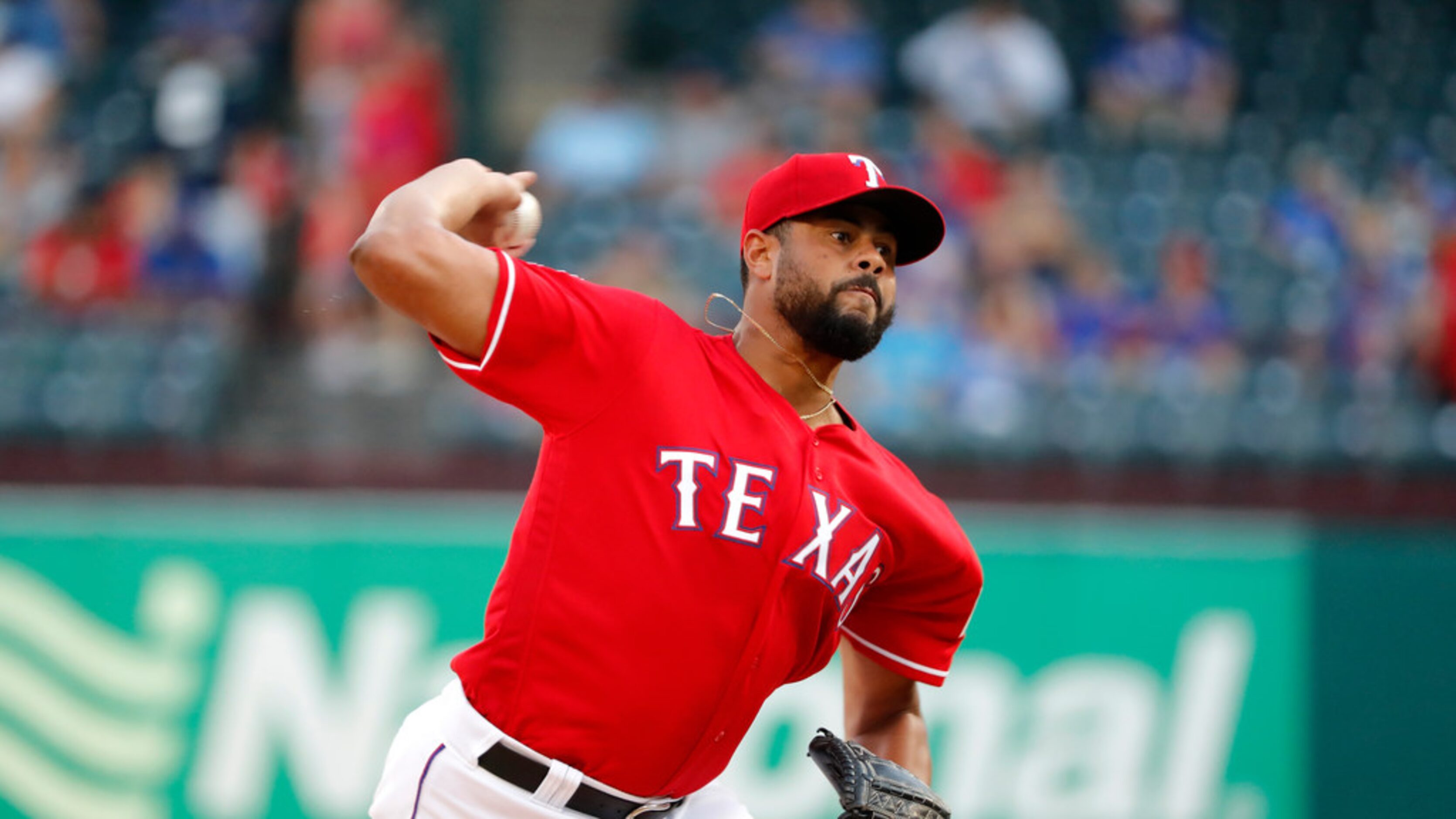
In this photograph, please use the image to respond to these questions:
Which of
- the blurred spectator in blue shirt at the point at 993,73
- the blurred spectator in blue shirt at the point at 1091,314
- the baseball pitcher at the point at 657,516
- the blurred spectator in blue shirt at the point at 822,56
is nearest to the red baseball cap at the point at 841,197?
the baseball pitcher at the point at 657,516

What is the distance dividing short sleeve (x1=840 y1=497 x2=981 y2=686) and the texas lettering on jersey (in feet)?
0.74

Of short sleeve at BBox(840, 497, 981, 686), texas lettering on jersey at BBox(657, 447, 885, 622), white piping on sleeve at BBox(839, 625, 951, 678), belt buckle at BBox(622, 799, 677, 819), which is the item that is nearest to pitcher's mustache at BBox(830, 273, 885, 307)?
texas lettering on jersey at BBox(657, 447, 885, 622)

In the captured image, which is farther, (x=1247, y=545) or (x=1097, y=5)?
(x=1097, y=5)

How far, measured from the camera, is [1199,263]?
8180 millimetres

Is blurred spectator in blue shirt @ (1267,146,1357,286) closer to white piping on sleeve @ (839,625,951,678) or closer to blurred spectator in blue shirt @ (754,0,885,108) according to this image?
blurred spectator in blue shirt @ (754,0,885,108)

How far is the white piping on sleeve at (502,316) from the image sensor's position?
272cm

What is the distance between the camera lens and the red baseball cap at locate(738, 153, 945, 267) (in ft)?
10.1

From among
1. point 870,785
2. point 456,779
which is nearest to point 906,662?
point 870,785

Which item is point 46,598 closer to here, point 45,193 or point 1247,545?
point 45,193

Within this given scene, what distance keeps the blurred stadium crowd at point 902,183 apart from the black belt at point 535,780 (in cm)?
434

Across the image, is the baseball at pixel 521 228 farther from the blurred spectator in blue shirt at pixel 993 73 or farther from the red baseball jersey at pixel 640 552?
the blurred spectator in blue shirt at pixel 993 73

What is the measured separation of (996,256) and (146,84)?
489 cm

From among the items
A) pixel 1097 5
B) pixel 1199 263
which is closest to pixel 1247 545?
pixel 1199 263

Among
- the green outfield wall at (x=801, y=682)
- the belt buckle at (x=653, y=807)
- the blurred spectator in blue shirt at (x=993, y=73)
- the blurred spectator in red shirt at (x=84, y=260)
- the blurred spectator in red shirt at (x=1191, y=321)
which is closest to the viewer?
the belt buckle at (x=653, y=807)
